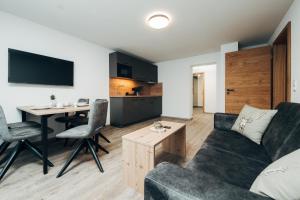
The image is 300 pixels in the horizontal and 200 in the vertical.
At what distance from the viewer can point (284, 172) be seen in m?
0.54

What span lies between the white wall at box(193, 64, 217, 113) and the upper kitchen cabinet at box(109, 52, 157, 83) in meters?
3.04

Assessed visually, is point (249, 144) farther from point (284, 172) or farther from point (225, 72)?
point (225, 72)

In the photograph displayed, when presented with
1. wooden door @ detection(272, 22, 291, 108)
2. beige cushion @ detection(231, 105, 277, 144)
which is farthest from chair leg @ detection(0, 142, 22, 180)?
wooden door @ detection(272, 22, 291, 108)

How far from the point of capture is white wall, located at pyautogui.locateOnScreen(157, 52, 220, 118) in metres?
4.94

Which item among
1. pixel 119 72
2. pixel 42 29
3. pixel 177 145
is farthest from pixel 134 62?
pixel 177 145

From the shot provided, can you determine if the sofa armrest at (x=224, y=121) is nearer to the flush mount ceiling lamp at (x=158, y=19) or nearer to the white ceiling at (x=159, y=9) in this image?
the white ceiling at (x=159, y=9)

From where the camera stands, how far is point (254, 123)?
1540 millimetres

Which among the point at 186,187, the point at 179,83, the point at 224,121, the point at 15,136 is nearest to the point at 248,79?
the point at 224,121

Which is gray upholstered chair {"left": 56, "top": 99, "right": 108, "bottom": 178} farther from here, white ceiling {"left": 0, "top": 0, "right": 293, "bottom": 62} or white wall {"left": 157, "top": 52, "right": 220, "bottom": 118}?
white wall {"left": 157, "top": 52, "right": 220, "bottom": 118}

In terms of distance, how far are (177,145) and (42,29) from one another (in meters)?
3.37

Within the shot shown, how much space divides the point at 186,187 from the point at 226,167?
1.98 ft

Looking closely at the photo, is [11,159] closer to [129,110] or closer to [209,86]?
[129,110]

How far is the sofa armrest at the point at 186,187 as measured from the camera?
1.63 feet

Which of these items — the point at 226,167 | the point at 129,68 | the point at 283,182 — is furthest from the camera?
the point at 129,68
